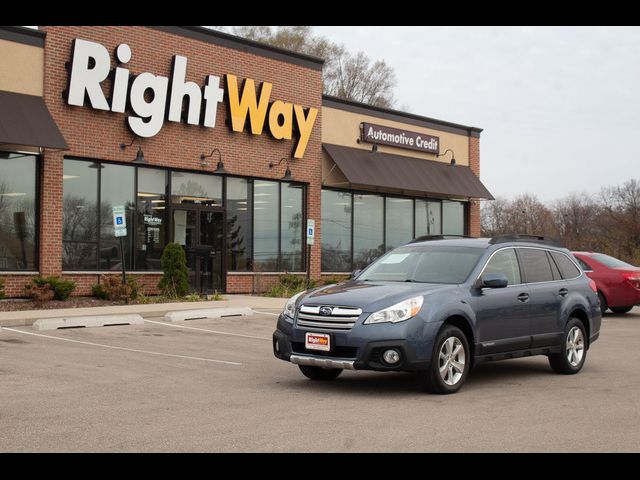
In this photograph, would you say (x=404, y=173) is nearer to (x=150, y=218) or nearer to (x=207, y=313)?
(x=150, y=218)

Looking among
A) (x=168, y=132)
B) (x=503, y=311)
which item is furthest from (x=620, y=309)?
(x=503, y=311)

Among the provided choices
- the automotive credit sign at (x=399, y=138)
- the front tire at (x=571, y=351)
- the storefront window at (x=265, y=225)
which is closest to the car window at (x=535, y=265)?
the front tire at (x=571, y=351)

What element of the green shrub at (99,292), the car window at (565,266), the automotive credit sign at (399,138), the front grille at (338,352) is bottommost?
the front grille at (338,352)

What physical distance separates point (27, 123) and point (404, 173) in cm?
1422

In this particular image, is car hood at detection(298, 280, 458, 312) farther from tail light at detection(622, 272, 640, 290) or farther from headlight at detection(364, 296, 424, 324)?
tail light at detection(622, 272, 640, 290)

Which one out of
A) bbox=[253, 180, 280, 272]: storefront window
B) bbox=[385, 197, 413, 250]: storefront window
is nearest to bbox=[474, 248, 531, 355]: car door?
bbox=[253, 180, 280, 272]: storefront window

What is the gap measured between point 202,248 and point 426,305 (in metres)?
15.6

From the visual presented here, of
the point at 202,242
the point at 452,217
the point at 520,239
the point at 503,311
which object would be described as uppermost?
the point at 452,217

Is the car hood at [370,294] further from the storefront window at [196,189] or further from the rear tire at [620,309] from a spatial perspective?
the storefront window at [196,189]

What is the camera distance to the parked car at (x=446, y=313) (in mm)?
9211

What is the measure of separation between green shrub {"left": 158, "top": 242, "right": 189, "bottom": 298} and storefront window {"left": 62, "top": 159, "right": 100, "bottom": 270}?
1.76 m

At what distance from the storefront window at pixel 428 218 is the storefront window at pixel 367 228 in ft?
7.28

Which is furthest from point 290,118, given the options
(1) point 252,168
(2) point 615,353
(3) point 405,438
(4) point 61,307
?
(3) point 405,438

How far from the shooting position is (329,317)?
9.45 meters
